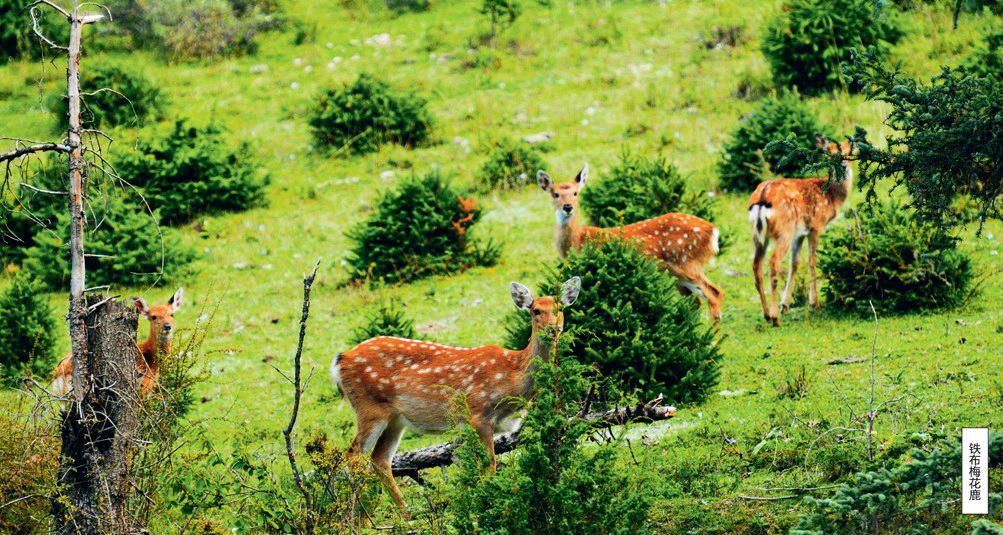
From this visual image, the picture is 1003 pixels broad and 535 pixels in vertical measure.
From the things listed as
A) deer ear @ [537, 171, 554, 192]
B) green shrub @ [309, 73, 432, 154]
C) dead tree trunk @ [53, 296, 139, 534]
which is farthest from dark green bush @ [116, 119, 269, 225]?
dead tree trunk @ [53, 296, 139, 534]

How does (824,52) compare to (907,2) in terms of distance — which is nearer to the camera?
(824,52)

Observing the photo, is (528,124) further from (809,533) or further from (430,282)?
(809,533)

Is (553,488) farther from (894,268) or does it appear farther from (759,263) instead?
(759,263)

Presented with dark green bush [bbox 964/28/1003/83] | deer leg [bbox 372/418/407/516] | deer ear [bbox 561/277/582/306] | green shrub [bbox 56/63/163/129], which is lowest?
green shrub [bbox 56/63/163/129]

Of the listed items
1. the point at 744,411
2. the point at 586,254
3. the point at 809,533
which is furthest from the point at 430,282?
the point at 809,533

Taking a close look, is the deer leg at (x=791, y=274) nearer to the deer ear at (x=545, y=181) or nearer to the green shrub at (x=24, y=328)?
the deer ear at (x=545, y=181)

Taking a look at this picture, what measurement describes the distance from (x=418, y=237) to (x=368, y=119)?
6.39m

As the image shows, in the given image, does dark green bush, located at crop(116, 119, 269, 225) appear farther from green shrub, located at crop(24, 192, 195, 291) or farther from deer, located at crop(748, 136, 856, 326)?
deer, located at crop(748, 136, 856, 326)

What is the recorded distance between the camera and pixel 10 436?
844 centimetres

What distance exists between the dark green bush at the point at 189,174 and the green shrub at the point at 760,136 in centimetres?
864

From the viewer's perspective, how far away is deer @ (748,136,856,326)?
13.4m

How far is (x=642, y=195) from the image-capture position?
16781 millimetres

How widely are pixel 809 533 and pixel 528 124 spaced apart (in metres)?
16.8

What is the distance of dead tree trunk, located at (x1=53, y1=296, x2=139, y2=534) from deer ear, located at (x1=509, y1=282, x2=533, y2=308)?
3.25 meters
